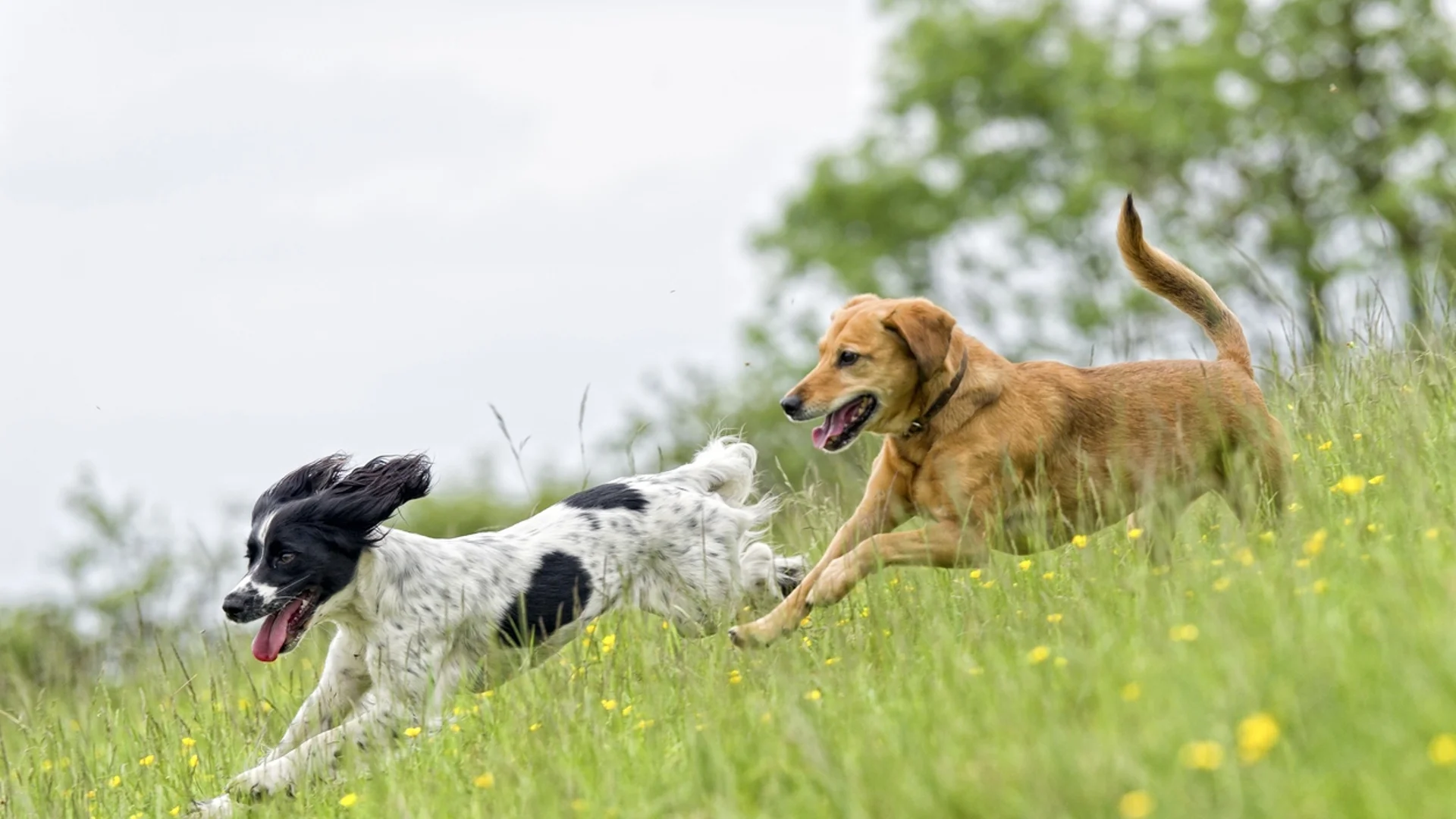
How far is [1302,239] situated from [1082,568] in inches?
975

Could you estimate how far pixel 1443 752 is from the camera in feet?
9.35

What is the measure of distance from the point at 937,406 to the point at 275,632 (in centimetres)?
275

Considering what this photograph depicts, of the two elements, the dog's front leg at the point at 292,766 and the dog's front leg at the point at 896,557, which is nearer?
the dog's front leg at the point at 292,766

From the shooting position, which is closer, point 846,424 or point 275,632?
point 275,632

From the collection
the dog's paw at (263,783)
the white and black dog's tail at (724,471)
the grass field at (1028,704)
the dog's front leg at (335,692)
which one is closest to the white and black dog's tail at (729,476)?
the white and black dog's tail at (724,471)

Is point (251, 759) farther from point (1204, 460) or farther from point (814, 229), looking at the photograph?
point (814, 229)

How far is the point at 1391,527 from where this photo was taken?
452 centimetres

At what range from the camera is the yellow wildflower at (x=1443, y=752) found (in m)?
2.84

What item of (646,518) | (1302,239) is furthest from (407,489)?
(1302,239)

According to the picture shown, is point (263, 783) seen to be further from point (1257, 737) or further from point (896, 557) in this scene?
point (1257, 737)

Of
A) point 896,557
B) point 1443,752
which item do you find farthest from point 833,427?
point 1443,752

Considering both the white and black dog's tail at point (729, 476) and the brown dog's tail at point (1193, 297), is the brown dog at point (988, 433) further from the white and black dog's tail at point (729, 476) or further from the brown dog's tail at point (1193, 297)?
the white and black dog's tail at point (729, 476)

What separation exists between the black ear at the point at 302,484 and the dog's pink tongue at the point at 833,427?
2.03 metres

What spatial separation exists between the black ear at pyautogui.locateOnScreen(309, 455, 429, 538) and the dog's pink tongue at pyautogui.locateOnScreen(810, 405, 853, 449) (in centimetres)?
173
